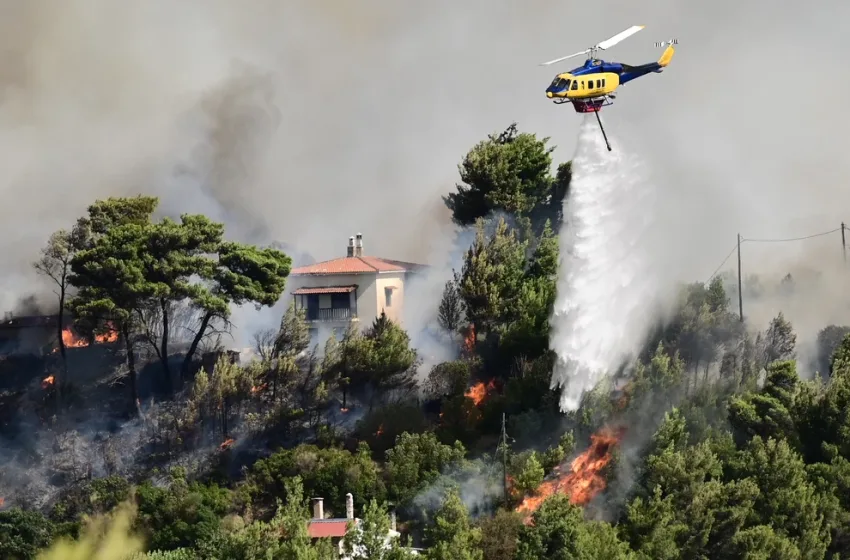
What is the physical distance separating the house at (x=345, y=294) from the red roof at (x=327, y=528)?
12.2 meters

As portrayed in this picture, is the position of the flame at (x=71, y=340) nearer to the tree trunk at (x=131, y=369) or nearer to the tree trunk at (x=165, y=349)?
the tree trunk at (x=131, y=369)

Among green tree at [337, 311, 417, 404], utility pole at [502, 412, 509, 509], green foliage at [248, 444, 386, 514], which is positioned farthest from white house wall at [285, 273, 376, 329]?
utility pole at [502, 412, 509, 509]

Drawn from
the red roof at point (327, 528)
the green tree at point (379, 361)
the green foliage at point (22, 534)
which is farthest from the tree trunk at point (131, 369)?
the red roof at point (327, 528)

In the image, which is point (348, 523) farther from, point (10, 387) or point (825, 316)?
point (825, 316)

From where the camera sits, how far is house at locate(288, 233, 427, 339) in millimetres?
54719

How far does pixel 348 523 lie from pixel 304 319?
1442 cm

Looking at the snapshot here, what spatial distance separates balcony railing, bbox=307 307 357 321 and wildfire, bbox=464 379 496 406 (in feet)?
21.2

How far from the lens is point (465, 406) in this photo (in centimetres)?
4784

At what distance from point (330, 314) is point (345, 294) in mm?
811

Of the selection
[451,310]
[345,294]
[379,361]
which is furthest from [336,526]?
[345,294]

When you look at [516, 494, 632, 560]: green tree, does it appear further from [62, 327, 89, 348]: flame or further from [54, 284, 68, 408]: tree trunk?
[62, 327, 89, 348]: flame

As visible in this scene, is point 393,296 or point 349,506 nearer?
point 349,506

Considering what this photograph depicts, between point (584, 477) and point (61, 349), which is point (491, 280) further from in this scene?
point (61, 349)

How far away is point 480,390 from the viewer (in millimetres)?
49719
